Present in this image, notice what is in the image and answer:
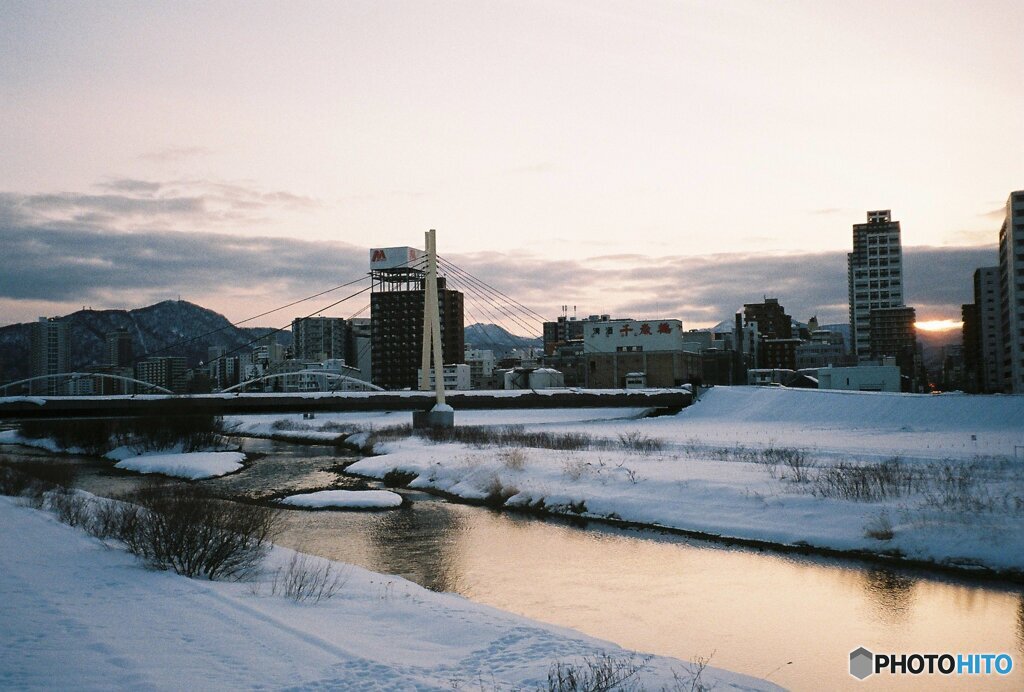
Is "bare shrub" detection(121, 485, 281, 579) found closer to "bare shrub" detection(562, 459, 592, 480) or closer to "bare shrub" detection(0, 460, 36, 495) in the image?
"bare shrub" detection(0, 460, 36, 495)

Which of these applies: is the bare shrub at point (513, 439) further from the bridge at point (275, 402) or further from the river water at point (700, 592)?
the river water at point (700, 592)

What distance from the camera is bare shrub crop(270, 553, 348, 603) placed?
51.9 feet

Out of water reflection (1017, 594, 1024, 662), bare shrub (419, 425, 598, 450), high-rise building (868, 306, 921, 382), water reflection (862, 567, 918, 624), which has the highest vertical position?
high-rise building (868, 306, 921, 382)

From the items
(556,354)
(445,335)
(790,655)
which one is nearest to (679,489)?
(790,655)

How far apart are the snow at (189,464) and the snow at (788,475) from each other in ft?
32.1

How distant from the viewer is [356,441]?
66000 millimetres

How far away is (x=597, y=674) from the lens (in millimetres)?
11219

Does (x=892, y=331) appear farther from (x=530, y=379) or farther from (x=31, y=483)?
(x=31, y=483)

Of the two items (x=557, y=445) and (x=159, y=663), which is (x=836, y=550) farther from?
(x=557, y=445)

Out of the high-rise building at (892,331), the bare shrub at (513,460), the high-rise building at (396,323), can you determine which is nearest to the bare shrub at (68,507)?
the bare shrub at (513,460)

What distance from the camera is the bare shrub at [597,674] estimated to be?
35.8ft

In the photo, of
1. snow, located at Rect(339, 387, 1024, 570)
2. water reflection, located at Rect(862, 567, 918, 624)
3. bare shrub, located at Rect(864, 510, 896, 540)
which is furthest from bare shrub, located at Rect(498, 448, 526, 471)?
water reflection, located at Rect(862, 567, 918, 624)

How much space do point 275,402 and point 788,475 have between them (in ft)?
146

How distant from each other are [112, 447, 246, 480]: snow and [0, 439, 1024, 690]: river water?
21.3m
